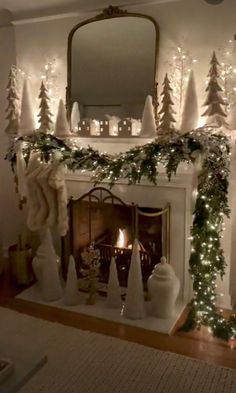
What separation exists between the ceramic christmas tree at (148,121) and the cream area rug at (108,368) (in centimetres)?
153

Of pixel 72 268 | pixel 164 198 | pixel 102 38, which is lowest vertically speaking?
pixel 72 268

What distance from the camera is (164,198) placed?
9.23 feet

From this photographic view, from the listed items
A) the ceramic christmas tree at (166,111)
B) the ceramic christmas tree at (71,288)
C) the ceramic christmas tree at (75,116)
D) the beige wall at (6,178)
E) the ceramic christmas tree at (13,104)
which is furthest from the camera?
the beige wall at (6,178)

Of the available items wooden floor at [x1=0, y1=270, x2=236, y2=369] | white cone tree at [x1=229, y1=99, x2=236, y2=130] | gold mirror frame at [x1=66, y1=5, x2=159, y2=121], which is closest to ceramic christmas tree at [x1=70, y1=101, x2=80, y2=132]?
gold mirror frame at [x1=66, y1=5, x2=159, y2=121]

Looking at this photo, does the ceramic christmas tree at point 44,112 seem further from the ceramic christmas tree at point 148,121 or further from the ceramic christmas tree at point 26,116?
the ceramic christmas tree at point 148,121

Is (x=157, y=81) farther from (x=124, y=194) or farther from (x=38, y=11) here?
(x=38, y=11)

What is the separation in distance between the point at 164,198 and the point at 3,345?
1.65 m

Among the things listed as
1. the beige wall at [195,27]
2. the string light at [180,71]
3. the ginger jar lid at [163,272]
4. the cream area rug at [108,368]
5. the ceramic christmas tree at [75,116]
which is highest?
the beige wall at [195,27]

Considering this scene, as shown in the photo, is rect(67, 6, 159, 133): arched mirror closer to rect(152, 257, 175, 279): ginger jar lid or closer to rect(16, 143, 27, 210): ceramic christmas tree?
rect(16, 143, 27, 210): ceramic christmas tree

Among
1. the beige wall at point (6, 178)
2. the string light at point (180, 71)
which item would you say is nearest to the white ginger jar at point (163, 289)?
the string light at point (180, 71)

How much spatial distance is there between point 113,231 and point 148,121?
39.8 inches

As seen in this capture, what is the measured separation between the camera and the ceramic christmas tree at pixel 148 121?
265 cm

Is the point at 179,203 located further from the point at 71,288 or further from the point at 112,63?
the point at 112,63

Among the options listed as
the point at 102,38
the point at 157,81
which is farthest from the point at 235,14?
the point at 102,38
